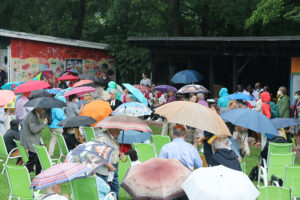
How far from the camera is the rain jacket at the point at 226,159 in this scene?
24.8 ft

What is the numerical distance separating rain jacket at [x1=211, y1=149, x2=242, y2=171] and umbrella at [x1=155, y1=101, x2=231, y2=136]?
358 millimetres

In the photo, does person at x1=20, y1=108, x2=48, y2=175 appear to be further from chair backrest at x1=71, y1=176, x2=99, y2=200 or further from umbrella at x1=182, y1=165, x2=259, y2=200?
umbrella at x1=182, y1=165, x2=259, y2=200

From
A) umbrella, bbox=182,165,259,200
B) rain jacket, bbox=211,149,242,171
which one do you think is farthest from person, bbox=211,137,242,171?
umbrella, bbox=182,165,259,200

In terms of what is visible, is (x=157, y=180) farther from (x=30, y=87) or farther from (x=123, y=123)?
(x=30, y=87)

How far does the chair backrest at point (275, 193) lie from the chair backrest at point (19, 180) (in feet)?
10.6

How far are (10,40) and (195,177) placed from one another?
21091 millimetres

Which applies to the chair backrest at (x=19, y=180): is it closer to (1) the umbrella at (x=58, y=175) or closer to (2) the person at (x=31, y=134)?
(1) the umbrella at (x=58, y=175)

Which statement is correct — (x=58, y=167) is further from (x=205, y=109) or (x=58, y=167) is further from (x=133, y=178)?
(x=205, y=109)

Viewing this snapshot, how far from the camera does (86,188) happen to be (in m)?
6.97

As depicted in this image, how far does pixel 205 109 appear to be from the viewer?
337 inches

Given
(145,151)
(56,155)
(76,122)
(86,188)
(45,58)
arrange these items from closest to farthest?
(86,188)
(145,151)
(76,122)
(56,155)
(45,58)

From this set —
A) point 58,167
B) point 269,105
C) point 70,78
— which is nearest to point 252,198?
point 58,167

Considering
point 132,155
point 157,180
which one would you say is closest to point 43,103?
point 132,155

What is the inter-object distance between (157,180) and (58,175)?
1.05 metres
